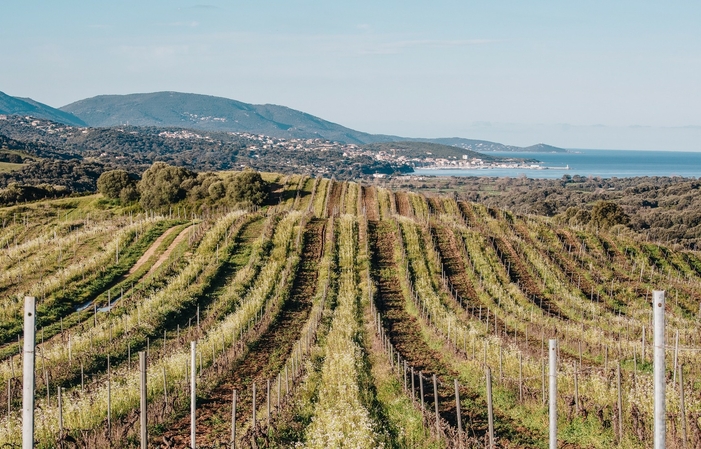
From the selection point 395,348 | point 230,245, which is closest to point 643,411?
point 395,348

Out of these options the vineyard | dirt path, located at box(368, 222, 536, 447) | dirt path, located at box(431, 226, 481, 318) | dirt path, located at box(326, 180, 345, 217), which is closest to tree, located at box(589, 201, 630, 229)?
the vineyard

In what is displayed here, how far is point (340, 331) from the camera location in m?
26.0

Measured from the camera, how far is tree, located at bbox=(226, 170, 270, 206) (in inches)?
2422

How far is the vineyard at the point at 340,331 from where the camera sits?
49.5ft

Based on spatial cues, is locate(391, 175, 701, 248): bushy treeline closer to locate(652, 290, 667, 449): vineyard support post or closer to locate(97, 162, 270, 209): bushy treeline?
locate(97, 162, 270, 209): bushy treeline

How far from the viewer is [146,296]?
30609 mm

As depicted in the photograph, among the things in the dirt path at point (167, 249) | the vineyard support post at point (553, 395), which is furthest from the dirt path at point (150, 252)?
the vineyard support post at point (553, 395)

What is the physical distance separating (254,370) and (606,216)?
5097 centimetres

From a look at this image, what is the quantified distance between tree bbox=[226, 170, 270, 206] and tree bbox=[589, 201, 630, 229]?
31686mm

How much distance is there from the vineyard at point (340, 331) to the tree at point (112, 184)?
266 inches

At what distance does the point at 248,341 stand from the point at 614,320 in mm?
16620

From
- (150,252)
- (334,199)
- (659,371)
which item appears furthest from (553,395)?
(334,199)

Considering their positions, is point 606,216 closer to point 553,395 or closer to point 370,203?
point 370,203

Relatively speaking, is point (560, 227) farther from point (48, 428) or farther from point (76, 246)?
point (48, 428)
